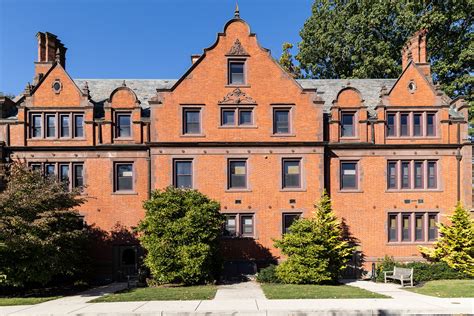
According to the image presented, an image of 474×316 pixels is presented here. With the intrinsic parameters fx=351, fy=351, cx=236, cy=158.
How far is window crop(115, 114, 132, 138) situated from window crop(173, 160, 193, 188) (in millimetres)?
4066

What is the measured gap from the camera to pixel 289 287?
58.9ft

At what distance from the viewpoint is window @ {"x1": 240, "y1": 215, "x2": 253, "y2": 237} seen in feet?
74.6

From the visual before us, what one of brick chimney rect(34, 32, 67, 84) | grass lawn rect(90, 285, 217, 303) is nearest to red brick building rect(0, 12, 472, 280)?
brick chimney rect(34, 32, 67, 84)

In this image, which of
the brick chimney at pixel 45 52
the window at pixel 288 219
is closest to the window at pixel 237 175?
the window at pixel 288 219

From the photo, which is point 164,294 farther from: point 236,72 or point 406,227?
point 406,227

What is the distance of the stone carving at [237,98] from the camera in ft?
75.2

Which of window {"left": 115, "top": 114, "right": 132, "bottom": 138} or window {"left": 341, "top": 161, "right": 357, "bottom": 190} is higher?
window {"left": 115, "top": 114, "right": 132, "bottom": 138}

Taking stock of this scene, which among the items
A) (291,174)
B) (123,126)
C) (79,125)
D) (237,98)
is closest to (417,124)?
(291,174)

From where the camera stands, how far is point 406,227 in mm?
23672

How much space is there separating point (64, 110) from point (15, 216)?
9.29 m

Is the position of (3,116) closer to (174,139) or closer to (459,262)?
(174,139)

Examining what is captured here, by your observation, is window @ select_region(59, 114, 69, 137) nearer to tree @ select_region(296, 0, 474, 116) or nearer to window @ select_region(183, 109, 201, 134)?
window @ select_region(183, 109, 201, 134)

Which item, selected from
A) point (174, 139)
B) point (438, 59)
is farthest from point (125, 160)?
point (438, 59)

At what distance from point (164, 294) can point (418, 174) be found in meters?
18.3
